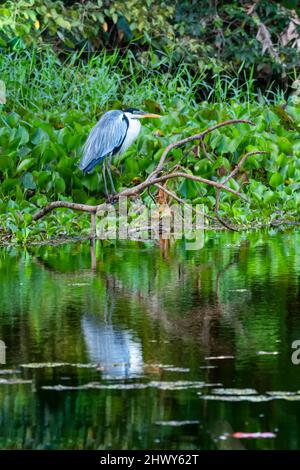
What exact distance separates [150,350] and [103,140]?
5735 millimetres

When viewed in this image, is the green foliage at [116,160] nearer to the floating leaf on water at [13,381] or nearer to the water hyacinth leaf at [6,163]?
the water hyacinth leaf at [6,163]

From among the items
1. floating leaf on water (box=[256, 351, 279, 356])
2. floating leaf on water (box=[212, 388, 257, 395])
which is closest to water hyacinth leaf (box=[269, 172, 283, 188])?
floating leaf on water (box=[256, 351, 279, 356])

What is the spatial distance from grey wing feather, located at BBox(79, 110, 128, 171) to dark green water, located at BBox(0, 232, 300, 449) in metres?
2.19

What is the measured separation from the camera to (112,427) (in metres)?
4.60

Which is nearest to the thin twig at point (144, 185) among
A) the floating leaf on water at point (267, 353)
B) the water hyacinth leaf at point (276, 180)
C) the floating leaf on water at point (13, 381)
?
the water hyacinth leaf at point (276, 180)

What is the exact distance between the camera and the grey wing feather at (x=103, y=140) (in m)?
11.4

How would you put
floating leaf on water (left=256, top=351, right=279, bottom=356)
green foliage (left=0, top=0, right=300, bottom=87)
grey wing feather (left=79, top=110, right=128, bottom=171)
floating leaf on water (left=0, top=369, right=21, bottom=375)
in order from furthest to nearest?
green foliage (left=0, top=0, right=300, bottom=87) < grey wing feather (left=79, top=110, right=128, bottom=171) < floating leaf on water (left=256, top=351, right=279, bottom=356) < floating leaf on water (left=0, top=369, right=21, bottom=375)

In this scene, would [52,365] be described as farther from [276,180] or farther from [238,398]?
[276,180]

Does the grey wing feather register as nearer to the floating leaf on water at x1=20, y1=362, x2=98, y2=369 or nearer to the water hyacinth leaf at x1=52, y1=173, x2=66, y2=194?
the water hyacinth leaf at x1=52, y1=173, x2=66, y2=194

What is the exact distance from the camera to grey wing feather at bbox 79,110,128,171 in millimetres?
11398

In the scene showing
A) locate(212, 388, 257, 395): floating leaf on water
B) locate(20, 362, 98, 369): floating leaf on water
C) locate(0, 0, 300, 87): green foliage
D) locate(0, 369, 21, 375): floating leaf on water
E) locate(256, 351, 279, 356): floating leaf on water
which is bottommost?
locate(212, 388, 257, 395): floating leaf on water

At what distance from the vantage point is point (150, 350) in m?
5.88

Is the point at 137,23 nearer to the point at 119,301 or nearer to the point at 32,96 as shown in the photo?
the point at 32,96
